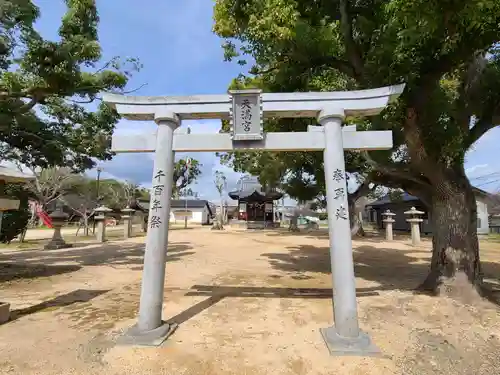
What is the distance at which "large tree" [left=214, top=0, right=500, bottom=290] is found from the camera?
5.60 metres

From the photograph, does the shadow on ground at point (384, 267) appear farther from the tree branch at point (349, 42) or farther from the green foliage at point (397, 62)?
the tree branch at point (349, 42)

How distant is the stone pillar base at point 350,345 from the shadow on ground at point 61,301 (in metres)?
4.90

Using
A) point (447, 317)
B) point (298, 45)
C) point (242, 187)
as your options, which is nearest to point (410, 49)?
point (298, 45)

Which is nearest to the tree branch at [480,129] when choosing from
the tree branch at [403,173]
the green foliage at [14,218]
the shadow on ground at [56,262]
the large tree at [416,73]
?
the large tree at [416,73]

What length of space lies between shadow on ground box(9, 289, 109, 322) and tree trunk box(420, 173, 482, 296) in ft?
24.0

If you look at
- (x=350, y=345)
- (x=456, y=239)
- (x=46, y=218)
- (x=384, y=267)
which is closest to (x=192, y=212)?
(x=46, y=218)

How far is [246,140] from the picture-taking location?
4902 millimetres

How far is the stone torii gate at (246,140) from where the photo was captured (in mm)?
4480

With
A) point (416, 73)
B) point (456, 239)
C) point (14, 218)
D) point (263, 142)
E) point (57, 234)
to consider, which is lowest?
point (57, 234)

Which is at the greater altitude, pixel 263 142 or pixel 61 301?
pixel 263 142

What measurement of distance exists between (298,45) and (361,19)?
4.71 feet

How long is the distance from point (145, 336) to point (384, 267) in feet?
27.8

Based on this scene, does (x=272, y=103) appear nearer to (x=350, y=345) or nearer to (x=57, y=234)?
(x=350, y=345)

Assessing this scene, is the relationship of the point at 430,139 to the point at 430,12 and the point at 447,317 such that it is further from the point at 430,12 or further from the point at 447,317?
the point at 447,317
